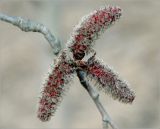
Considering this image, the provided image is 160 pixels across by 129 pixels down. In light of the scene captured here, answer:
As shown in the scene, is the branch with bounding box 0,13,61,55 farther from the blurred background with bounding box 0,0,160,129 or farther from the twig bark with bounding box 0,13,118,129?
the blurred background with bounding box 0,0,160,129

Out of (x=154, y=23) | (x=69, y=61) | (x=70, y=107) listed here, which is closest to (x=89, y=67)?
(x=69, y=61)

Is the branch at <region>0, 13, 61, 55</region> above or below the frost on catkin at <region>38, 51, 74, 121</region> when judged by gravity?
above

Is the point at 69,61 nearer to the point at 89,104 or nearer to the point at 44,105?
the point at 44,105

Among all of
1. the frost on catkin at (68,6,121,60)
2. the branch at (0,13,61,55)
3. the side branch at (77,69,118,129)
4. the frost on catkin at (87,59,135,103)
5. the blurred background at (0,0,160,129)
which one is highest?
the blurred background at (0,0,160,129)

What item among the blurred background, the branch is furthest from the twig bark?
the blurred background

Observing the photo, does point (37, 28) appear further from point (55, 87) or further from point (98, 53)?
point (98, 53)
